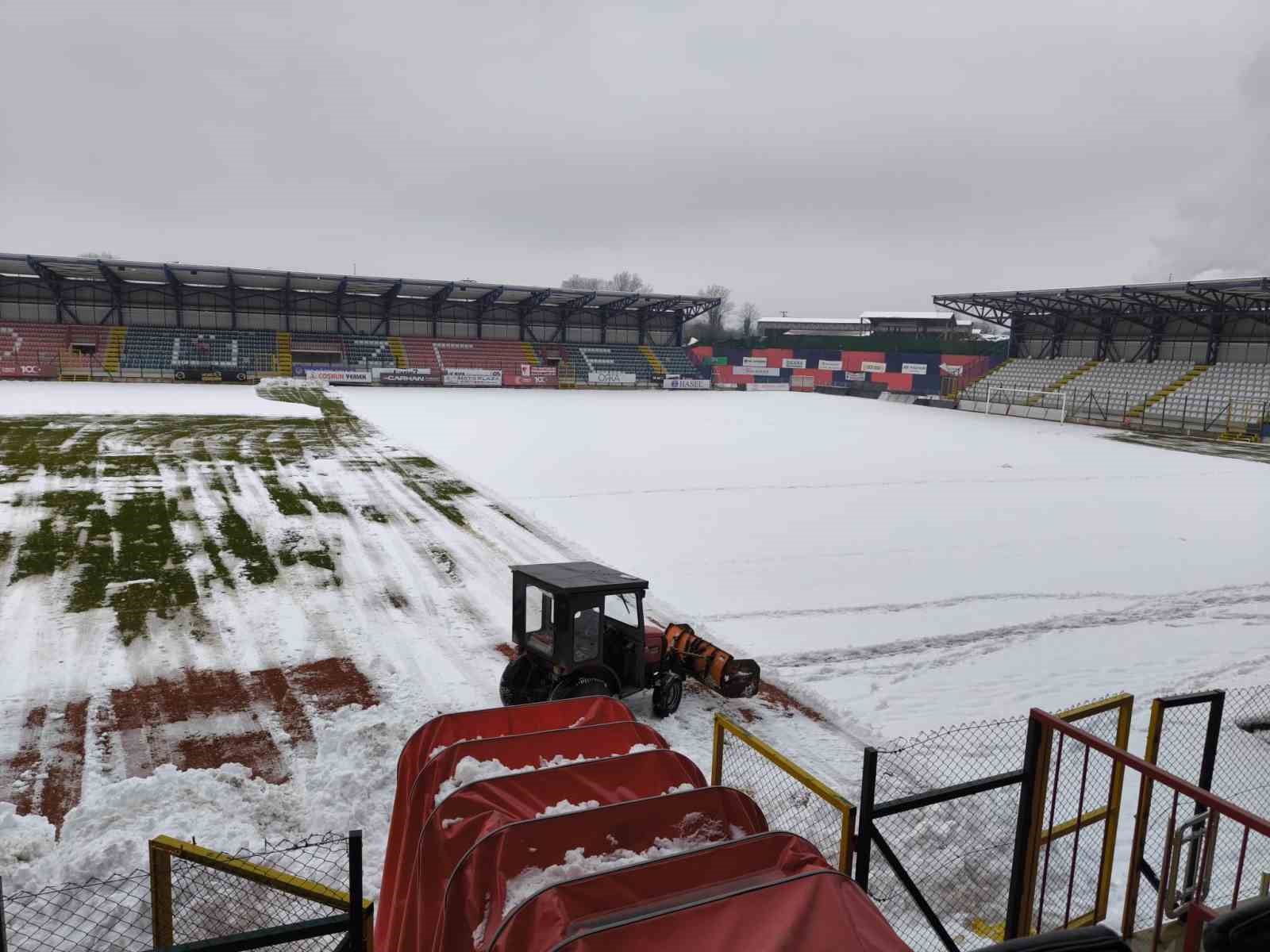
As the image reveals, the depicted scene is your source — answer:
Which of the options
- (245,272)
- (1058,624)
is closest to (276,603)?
(1058,624)

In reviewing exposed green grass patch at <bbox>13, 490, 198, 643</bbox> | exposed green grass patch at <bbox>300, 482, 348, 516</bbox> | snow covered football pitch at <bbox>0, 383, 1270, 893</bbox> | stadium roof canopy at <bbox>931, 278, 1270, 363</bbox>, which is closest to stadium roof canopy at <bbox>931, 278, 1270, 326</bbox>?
stadium roof canopy at <bbox>931, 278, 1270, 363</bbox>

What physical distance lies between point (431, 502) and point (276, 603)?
6952 millimetres

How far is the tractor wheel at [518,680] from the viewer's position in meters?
8.62

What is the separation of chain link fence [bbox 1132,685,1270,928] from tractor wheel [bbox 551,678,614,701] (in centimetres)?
471

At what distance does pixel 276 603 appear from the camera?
11.5m

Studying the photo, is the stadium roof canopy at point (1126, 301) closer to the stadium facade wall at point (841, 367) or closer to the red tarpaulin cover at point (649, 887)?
the stadium facade wall at point (841, 367)

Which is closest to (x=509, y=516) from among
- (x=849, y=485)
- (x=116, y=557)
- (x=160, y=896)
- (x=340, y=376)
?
(x=116, y=557)

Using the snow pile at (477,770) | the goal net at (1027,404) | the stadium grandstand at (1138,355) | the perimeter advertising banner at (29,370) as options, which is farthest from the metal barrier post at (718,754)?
the perimeter advertising banner at (29,370)

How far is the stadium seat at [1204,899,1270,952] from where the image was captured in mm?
2217

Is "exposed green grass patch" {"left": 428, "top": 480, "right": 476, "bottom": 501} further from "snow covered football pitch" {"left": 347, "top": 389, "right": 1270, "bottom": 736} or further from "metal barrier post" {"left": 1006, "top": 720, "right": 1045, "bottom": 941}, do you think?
"metal barrier post" {"left": 1006, "top": 720, "right": 1045, "bottom": 941}

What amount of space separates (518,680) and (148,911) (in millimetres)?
3871

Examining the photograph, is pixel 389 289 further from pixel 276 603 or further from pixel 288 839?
pixel 288 839

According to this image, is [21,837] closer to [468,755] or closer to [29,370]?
[468,755]

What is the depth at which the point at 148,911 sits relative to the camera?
5.51 meters
